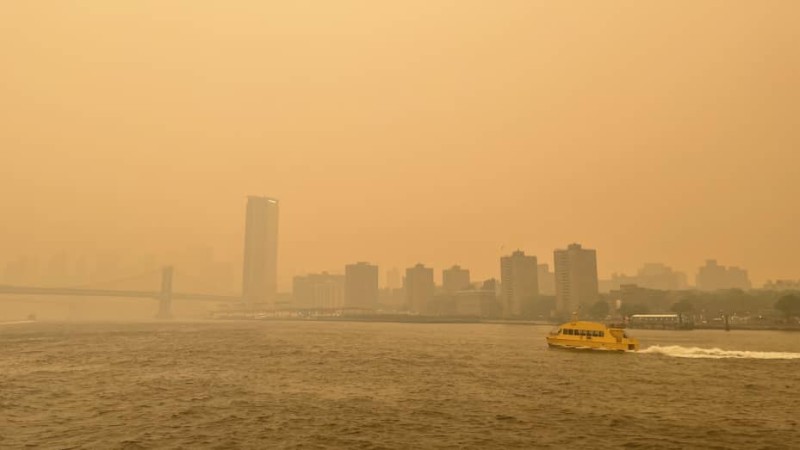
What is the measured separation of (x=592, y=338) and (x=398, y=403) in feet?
172

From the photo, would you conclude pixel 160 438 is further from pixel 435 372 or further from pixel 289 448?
pixel 435 372

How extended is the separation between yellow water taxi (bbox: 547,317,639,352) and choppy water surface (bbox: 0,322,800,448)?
11047mm

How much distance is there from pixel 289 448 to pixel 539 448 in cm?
1269

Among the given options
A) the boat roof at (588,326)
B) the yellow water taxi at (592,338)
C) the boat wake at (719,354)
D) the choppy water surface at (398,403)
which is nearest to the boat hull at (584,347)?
the yellow water taxi at (592,338)

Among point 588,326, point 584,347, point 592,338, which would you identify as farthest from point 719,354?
point 588,326

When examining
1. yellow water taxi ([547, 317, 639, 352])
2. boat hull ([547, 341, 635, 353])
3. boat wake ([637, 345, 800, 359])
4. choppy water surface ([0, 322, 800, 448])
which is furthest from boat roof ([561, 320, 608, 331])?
choppy water surface ([0, 322, 800, 448])

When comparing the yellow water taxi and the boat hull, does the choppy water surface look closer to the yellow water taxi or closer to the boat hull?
the boat hull

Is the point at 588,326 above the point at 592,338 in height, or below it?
above

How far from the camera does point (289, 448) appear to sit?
89.9ft

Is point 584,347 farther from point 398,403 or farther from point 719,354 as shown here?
point 398,403

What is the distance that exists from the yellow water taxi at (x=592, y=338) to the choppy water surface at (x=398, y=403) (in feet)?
36.2

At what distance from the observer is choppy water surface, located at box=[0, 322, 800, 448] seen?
96.4 feet

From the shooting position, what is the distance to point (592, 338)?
82062 mm

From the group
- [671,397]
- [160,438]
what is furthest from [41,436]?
[671,397]
